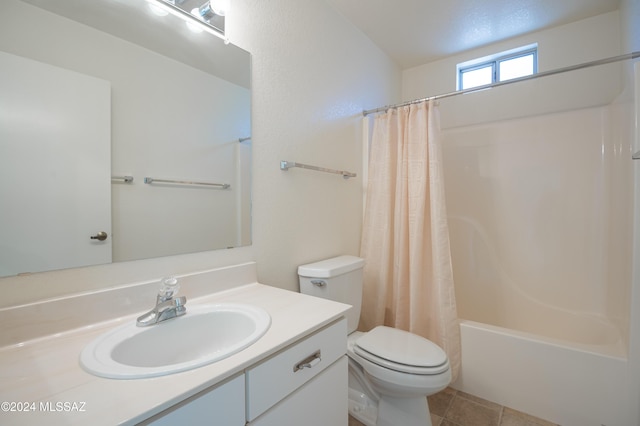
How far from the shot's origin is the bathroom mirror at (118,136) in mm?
730

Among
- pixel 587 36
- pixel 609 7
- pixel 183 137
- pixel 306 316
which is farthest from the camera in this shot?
pixel 587 36

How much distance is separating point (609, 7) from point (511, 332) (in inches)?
84.6

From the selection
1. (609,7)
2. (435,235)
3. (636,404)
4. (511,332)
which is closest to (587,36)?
(609,7)

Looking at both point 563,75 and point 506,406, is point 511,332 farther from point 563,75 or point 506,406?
point 563,75

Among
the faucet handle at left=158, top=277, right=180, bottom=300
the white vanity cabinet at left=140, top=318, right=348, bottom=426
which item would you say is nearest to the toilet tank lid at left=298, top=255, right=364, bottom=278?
the white vanity cabinet at left=140, top=318, right=348, bottom=426

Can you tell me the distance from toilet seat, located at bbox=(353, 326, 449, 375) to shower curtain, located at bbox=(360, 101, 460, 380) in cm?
36

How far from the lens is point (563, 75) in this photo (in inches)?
76.0

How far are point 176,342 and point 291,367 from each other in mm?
380

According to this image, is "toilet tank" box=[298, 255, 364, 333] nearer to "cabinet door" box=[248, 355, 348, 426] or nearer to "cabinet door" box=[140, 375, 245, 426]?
"cabinet door" box=[248, 355, 348, 426]

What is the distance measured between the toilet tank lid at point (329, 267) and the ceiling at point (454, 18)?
5.18 feet

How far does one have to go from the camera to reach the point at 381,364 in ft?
4.00

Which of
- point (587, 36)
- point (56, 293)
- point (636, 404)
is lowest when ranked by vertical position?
point (636, 404)

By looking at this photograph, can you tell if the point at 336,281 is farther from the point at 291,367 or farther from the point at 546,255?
the point at 546,255

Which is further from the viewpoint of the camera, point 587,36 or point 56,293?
point 587,36
